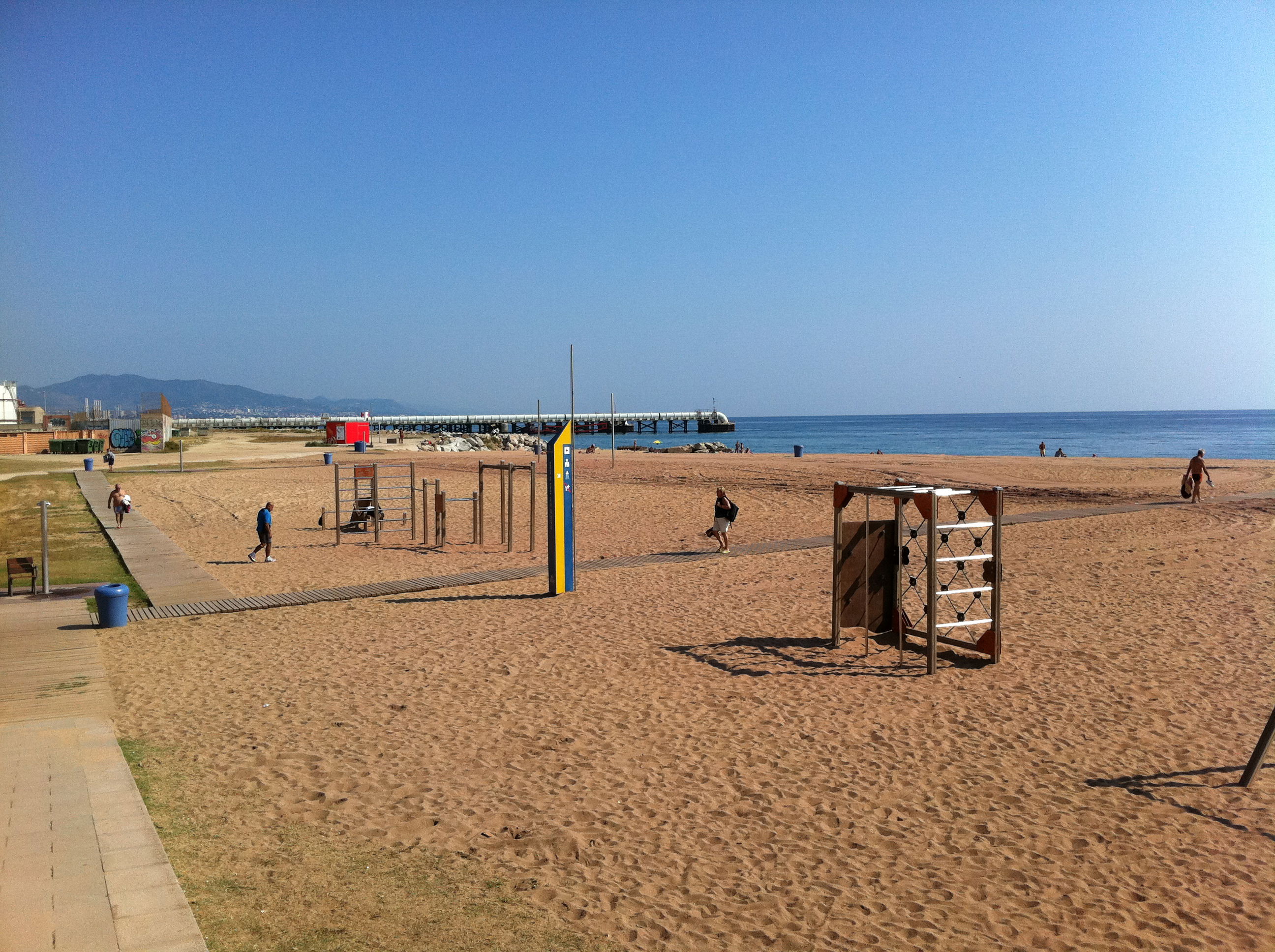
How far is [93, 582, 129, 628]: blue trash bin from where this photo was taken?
11.6m

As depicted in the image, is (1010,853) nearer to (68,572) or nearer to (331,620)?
(331,620)

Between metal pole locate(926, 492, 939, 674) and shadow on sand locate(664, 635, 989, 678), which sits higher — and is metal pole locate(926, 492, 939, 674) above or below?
above

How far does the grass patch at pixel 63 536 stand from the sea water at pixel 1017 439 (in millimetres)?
53537

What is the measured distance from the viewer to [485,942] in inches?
187

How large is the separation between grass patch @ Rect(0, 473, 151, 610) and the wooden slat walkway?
1016 millimetres

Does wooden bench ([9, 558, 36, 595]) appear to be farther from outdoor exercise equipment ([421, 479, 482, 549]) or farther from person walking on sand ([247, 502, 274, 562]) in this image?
outdoor exercise equipment ([421, 479, 482, 549])

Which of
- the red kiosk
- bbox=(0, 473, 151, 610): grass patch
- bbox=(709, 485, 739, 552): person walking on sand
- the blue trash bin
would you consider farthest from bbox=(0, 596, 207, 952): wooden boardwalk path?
the red kiosk

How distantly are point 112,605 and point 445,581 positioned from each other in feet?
15.9

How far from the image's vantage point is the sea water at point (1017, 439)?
75062 millimetres

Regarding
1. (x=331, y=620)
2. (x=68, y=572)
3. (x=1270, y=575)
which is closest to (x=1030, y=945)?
(x=331, y=620)

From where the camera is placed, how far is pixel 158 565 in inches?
658

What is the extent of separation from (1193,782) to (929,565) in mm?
3336

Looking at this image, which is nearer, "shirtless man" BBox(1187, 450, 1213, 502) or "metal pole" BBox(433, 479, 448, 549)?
"metal pole" BBox(433, 479, 448, 549)

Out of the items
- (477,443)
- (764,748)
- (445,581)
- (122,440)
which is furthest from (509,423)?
(764,748)
